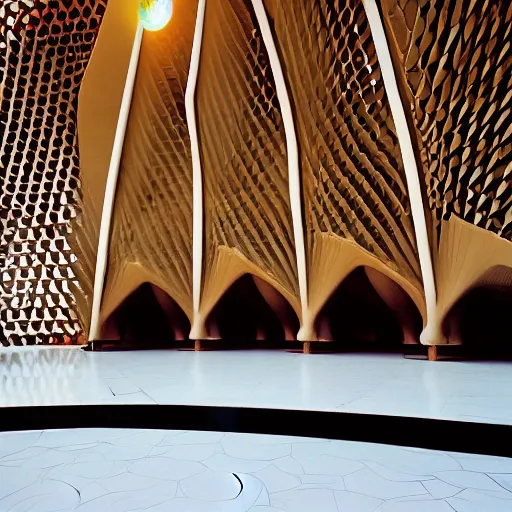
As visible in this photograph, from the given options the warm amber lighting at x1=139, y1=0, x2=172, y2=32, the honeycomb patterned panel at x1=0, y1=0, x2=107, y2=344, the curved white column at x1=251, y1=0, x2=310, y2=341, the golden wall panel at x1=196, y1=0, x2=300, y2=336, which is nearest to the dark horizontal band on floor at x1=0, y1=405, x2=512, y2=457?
the curved white column at x1=251, y1=0, x2=310, y2=341

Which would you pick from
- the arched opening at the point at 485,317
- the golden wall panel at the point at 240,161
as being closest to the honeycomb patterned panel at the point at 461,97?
the arched opening at the point at 485,317

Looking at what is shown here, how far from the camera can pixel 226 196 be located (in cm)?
1025

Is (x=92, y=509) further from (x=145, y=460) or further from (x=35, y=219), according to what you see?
(x=35, y=219)

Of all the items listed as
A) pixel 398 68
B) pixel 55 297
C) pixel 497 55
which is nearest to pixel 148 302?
pixel 55 297

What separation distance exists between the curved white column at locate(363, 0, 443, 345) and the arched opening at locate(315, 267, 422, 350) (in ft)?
4.19

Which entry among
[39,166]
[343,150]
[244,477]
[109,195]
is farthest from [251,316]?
[244,477]

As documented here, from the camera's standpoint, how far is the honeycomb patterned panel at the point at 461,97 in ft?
21.8

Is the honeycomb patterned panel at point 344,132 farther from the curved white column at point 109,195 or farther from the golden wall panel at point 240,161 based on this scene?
the curved white column at point 109,195

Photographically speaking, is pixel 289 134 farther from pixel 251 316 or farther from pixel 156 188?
pixel 251 316

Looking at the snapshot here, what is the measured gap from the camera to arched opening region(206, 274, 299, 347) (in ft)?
35.0

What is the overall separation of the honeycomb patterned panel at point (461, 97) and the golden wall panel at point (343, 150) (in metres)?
0.58

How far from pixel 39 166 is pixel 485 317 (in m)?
11.9

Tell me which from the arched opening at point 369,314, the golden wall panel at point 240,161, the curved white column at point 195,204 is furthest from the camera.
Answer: the curved white column at point 195,204

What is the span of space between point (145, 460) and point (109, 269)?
914 cm
